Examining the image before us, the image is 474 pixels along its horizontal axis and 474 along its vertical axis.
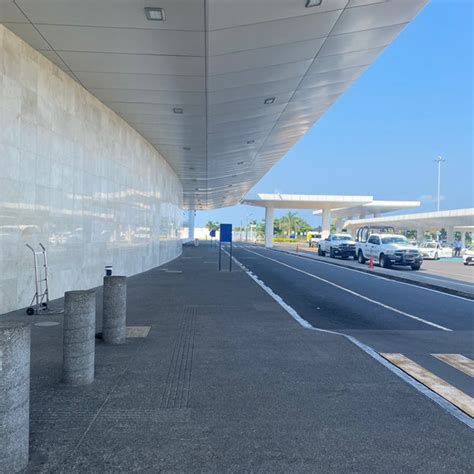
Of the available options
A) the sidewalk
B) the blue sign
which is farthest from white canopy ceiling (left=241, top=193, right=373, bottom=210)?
the sidewalk

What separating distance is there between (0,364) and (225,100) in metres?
11.9

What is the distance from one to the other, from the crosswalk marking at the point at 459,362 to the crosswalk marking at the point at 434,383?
540 mm

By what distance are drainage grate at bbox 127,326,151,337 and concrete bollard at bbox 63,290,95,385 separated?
2.54 meters

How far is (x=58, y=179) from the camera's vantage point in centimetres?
1062

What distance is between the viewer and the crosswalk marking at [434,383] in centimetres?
485

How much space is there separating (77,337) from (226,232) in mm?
17121

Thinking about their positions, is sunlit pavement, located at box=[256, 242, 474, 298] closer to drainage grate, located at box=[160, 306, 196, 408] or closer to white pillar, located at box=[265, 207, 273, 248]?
drainage grate, located at box=[160, 306, 196, 408]

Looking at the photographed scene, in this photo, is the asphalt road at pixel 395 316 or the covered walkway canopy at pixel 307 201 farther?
the covered walkway canopy at pixel 307 201

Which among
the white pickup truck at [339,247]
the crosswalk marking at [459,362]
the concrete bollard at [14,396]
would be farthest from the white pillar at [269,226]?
the concrete bollard at [14,396]

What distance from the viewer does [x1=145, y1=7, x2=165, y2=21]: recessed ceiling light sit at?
25.5 feet

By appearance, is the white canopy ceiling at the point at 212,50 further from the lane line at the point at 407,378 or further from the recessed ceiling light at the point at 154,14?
the lane line at the point at 407,378

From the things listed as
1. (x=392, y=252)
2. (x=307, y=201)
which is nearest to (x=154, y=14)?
(x=392, y=252)

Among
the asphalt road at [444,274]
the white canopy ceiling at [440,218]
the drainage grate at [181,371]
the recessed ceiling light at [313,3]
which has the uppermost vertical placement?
the recessed ceiling light at [313,3]

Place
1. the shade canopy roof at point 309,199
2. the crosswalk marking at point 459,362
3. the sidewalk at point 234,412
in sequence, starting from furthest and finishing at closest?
1. the shade canopy roof at point 309,199
2. the crosswalk marking at point 459,362
3. the sidewalk at point 234,412
